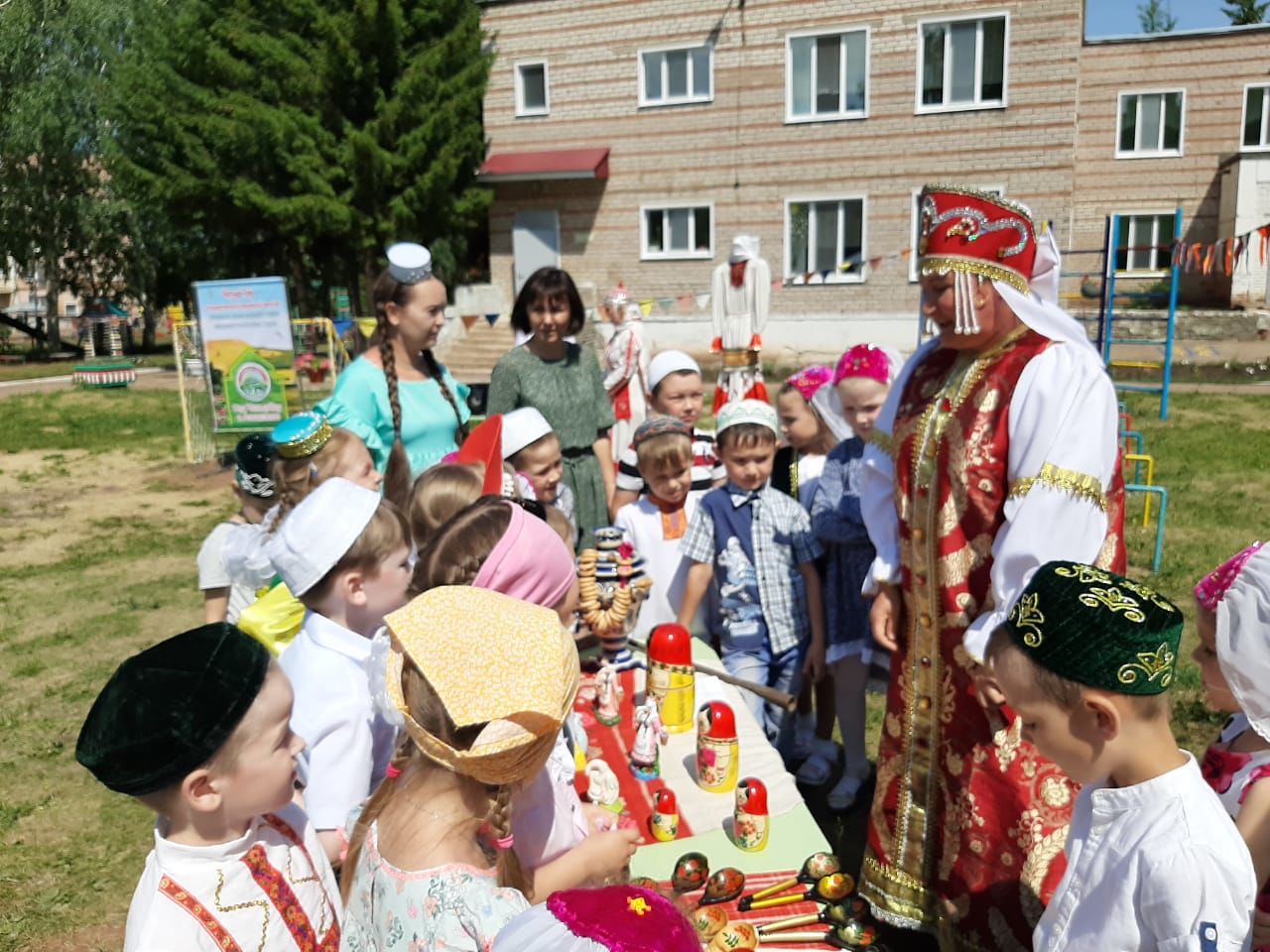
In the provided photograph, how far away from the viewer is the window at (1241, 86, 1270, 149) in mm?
22828

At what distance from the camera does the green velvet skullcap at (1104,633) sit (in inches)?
66.6

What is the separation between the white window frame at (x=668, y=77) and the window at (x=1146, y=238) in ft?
35.6

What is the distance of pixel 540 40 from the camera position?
22.0 metres

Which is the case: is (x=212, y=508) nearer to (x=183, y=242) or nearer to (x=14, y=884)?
(x=14, y=884)

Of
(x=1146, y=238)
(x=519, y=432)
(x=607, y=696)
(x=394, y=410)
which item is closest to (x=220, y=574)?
(x=394, y=410)

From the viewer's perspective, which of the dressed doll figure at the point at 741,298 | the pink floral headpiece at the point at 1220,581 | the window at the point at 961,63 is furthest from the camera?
the window at the point at 961,63

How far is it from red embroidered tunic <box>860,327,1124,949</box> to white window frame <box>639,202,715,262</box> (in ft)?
62.1

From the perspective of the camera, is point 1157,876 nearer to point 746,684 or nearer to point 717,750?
point 717,750

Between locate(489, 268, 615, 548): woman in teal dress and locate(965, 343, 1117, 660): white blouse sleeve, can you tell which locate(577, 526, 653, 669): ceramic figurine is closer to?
locate(965, 343, 1117, 660): white blouse sleeve

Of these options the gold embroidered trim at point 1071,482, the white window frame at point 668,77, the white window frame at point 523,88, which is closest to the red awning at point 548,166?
the white window frame at point 523,88

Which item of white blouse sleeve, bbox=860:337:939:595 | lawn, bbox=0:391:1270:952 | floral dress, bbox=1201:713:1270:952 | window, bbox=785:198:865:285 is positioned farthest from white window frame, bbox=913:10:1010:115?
floral dress, bbox=1201:713:1270:952

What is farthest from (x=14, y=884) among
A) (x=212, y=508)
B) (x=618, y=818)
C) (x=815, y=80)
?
(x=815, y=80)

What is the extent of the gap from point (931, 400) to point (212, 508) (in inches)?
353

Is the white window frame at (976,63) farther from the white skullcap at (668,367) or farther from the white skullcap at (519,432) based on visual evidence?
the white skullcap at (519,432)
